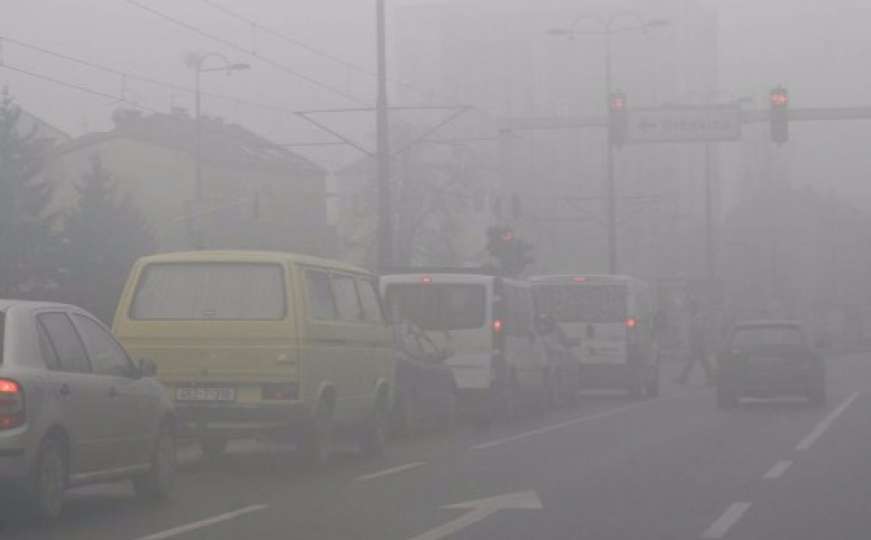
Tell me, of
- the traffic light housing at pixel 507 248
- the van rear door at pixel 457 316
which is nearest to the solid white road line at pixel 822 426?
the van rear door at pixel 457 316

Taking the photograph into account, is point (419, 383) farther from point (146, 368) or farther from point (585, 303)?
point (585, 303)

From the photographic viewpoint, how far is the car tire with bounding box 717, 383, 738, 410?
29156 millimetres

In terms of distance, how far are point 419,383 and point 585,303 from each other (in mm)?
13075

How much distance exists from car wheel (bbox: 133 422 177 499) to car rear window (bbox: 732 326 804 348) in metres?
17.1

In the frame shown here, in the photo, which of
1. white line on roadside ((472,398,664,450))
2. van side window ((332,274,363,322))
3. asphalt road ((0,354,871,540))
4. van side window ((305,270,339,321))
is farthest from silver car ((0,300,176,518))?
white line on roadside ((472,398,664,450))

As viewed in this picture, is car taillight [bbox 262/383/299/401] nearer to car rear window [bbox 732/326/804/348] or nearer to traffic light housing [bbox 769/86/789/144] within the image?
car rear window [bbox 732/326/804/348]

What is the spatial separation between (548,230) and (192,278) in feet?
232

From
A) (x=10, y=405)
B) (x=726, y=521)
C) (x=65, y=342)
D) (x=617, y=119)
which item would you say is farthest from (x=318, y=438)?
(x=617, y=119)

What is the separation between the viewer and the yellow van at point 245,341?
1602 cm

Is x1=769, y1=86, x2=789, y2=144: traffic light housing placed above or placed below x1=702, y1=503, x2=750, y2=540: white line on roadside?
above

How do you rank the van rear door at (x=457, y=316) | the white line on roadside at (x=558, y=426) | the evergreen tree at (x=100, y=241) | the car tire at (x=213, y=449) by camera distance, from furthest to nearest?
the evergreen tree at (x=100, y=241)
the van rear door at (x=457, y=316)
the white line on roadside at (x=558, y=426)
the car tire at (x=213, y=449)

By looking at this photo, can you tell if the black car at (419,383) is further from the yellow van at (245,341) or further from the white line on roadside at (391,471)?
the yellow van at (245,341)

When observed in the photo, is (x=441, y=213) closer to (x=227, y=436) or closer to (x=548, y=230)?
(x=548, y=230)

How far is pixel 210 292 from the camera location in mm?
16625
